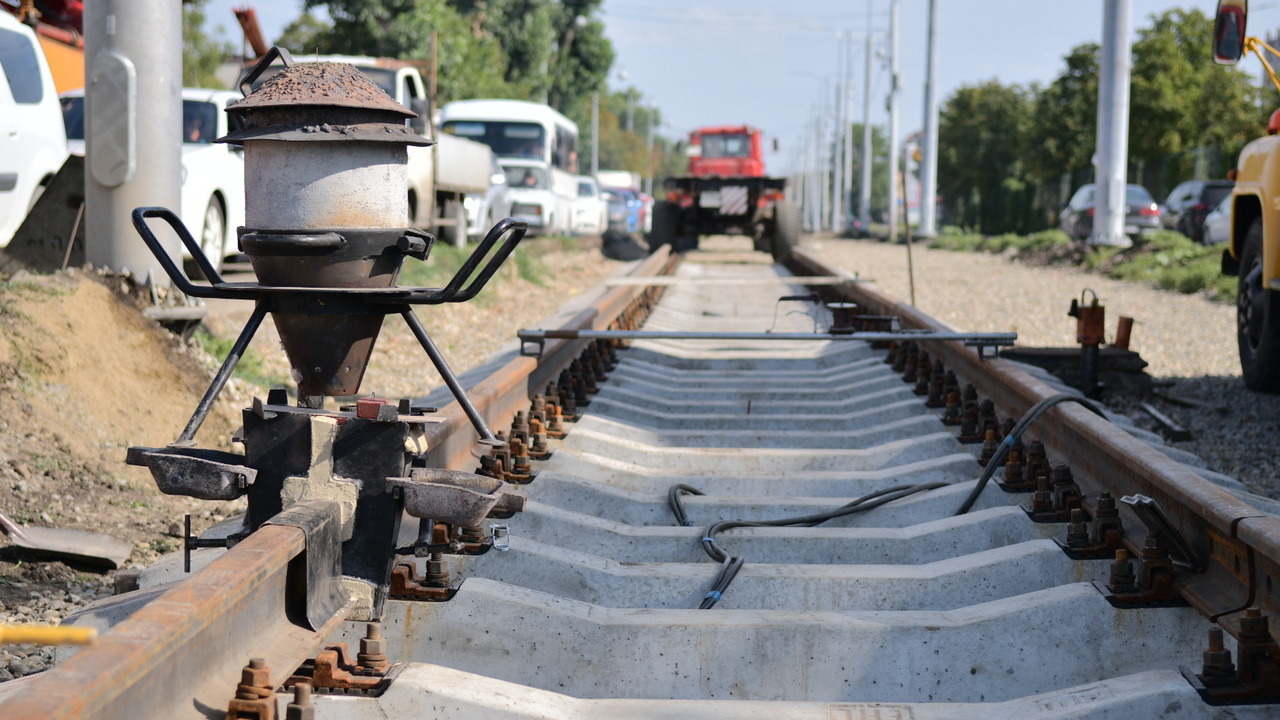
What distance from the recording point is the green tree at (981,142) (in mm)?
60812

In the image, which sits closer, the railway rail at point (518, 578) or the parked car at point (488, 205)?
the railway rail at point (518, 578)

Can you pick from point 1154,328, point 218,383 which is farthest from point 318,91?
point 1154,328

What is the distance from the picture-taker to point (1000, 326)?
39.4 ft

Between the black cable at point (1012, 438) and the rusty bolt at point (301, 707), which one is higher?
the black cable at point (1012, 438)

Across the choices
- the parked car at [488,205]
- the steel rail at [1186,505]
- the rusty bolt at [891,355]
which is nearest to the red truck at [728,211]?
the parked car at [488,205]

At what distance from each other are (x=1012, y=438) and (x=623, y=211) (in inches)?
1874

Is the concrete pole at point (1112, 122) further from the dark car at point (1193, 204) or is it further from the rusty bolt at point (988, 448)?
the rusty bolt at point (988, 448)

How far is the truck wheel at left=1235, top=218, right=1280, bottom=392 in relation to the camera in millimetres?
7316

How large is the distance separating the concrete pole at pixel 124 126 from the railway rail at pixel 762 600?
304 cm

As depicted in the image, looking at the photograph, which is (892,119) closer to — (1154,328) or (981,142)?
(981,142)

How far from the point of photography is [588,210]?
120 ft

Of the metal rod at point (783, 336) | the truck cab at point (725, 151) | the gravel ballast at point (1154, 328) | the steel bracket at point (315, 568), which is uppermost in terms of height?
the truck cab at point (725, 151)

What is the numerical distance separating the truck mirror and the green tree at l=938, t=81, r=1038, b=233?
167ft

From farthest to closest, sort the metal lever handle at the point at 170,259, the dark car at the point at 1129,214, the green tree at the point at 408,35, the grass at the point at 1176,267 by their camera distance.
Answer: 1. the green tree at the point at 408,35
2. the dark car at the point at 1129,214
3. the grass at the point at 1176,267
4. the metal lever handle at the point at 170,259
